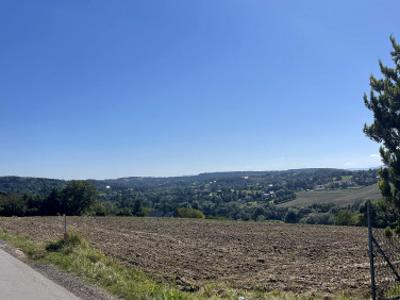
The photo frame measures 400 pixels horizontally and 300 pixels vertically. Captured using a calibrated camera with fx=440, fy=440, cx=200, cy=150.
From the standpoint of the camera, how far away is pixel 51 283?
985 centimetres

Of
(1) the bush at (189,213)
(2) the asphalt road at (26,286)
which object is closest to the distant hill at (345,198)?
(1) the bush at (189,213)

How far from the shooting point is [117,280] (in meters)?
10.0

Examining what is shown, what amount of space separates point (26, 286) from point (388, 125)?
8526 mm

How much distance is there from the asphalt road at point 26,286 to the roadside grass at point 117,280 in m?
0.87

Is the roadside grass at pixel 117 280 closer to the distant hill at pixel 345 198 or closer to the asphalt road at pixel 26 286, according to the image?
the asphalt road at pixel 26 286

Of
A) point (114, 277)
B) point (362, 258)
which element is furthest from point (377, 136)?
point (362, 258)

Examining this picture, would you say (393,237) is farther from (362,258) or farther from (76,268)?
(362,258)

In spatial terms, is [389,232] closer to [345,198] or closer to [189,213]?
[189,213]

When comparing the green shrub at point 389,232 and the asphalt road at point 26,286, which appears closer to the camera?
the asphalt road at point 26,286

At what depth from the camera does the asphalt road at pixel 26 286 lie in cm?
846

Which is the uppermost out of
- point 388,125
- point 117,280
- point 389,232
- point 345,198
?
point 388,125

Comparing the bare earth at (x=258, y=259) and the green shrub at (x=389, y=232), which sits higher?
the green shrub at (x=389, y=232)

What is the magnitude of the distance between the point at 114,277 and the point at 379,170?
6617 millimetres

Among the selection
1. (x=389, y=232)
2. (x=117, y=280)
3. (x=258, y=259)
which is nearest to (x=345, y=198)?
(x=258, y=259)
